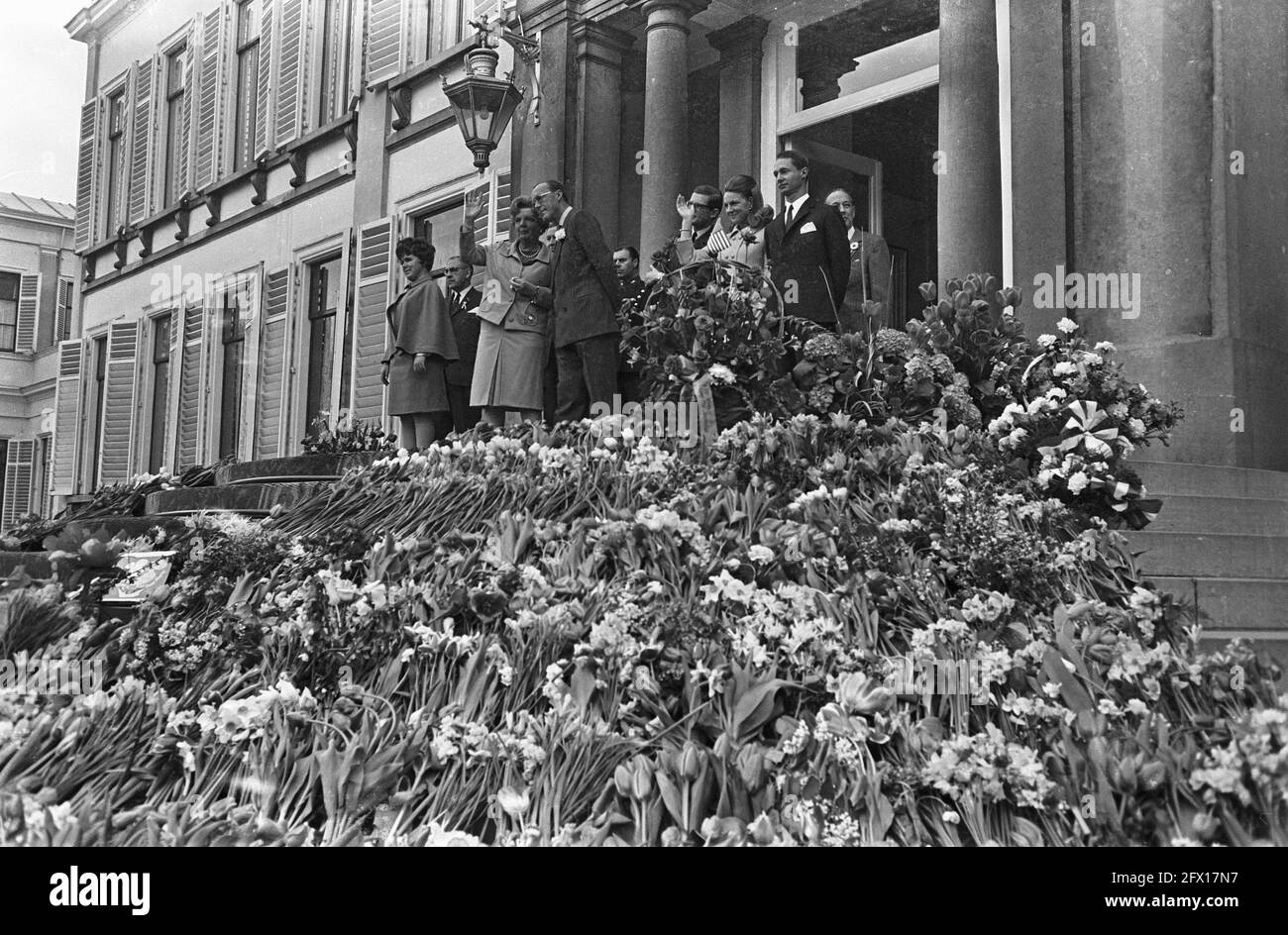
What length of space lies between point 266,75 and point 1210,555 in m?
11.7

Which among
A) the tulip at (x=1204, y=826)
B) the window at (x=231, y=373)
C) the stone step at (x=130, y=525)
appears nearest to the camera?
the tulip at (x=1204, y=826)

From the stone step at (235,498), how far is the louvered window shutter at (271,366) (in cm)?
503

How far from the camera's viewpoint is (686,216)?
7168 mm

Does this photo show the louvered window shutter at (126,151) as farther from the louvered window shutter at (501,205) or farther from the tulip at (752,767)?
the tulip at (752,767)

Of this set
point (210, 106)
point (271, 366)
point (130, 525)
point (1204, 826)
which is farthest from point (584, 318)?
point (210, 106)

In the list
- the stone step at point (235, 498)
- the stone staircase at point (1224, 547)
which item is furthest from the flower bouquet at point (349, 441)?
the stone staircase at point (1224, 547)

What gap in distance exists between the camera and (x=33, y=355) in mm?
11711

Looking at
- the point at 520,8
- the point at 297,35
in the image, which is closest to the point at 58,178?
the point at 520,8

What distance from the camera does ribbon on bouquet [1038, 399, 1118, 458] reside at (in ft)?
14.0

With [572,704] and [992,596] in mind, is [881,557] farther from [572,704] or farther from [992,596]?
[572,704]

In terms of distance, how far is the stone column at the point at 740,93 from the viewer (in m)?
10.0

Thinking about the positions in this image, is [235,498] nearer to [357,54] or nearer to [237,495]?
[237,495]
